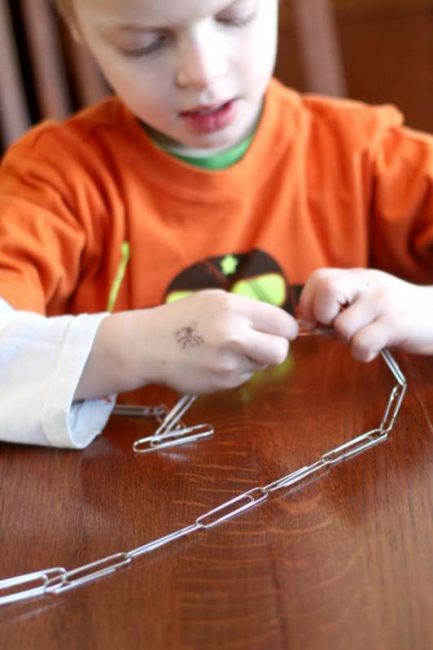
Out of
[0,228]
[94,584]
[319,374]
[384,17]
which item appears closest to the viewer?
[94,584]

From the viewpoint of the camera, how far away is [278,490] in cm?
58

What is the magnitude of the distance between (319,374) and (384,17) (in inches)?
40.9

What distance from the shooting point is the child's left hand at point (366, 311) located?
2.27ft

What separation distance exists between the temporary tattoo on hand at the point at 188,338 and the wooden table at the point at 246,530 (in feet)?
0.20

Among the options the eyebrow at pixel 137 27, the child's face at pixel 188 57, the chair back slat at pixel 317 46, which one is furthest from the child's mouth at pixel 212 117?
the chair back slat at pixel 317 46

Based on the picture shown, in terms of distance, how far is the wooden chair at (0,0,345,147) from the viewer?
1319 millimetres

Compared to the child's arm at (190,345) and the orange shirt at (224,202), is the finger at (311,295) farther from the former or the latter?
the orange shirt at (224,202)

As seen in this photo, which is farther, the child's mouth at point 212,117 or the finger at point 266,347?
the child's mouth at point 212,117

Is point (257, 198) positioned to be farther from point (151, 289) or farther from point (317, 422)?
point (317, 422)

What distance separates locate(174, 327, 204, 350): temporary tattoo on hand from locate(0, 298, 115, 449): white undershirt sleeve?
0.08m

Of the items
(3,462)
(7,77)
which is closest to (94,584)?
(3,462)

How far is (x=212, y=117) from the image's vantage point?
2.82 feet

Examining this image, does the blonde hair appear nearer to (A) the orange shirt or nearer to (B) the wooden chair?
(A) the orange shirt

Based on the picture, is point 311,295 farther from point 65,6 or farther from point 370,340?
point 65,6
